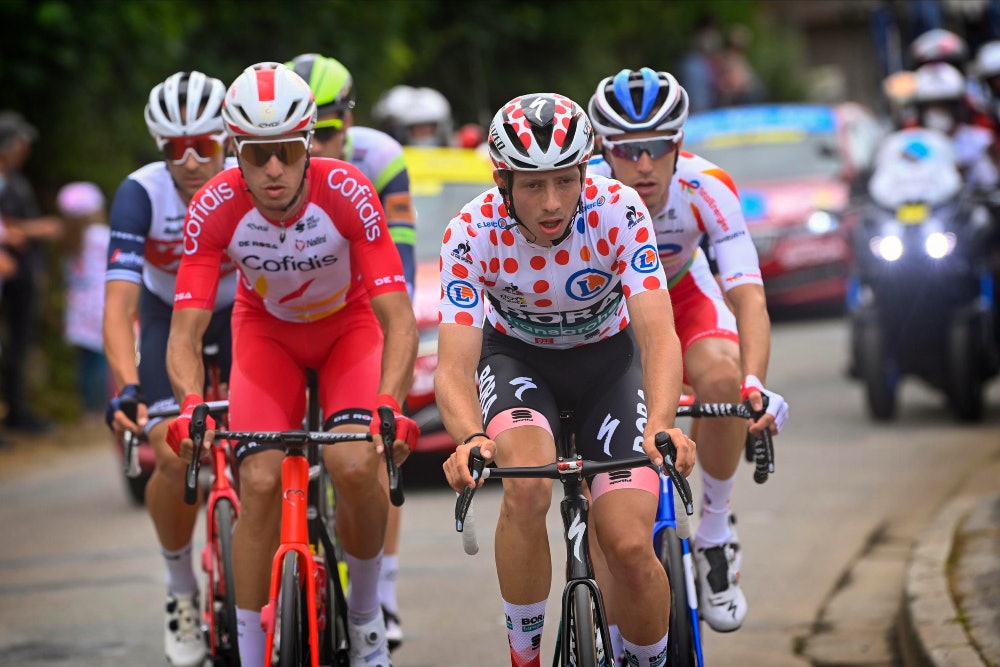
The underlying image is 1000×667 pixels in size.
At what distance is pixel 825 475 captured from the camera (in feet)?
39.0

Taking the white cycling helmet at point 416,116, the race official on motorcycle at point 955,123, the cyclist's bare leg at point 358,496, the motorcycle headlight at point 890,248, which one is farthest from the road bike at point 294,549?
the white cycling helmet at point 416,116

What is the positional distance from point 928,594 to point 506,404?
2.39m

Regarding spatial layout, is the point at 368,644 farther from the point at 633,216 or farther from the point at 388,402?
the point at 633,216

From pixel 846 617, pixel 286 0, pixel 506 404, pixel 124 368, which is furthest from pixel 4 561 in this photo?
pixel 286 0

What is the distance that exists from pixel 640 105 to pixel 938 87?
7990 mm

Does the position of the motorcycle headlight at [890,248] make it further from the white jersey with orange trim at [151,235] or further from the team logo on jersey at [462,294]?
the team logo on jersey at [462,294]

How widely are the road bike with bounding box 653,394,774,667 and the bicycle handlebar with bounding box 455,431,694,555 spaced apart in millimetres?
620

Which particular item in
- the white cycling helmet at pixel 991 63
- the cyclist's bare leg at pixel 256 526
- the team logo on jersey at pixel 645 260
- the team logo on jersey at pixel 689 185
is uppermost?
the white cycling helmet at pixel 991 63

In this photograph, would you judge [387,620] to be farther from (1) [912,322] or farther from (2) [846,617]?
(1) [912,322]

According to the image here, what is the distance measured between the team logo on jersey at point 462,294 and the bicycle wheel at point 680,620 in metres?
1.22

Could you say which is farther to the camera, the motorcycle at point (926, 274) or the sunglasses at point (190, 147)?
the motorcycle at point (926, 274)

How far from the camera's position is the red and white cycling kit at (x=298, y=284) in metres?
6.46

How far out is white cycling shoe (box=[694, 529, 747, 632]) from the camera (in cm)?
697

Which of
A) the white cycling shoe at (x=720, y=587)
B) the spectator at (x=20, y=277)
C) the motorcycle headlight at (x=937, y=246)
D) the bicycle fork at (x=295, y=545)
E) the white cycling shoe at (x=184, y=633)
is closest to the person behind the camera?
the bicycle fork at (x=295, y=545)
